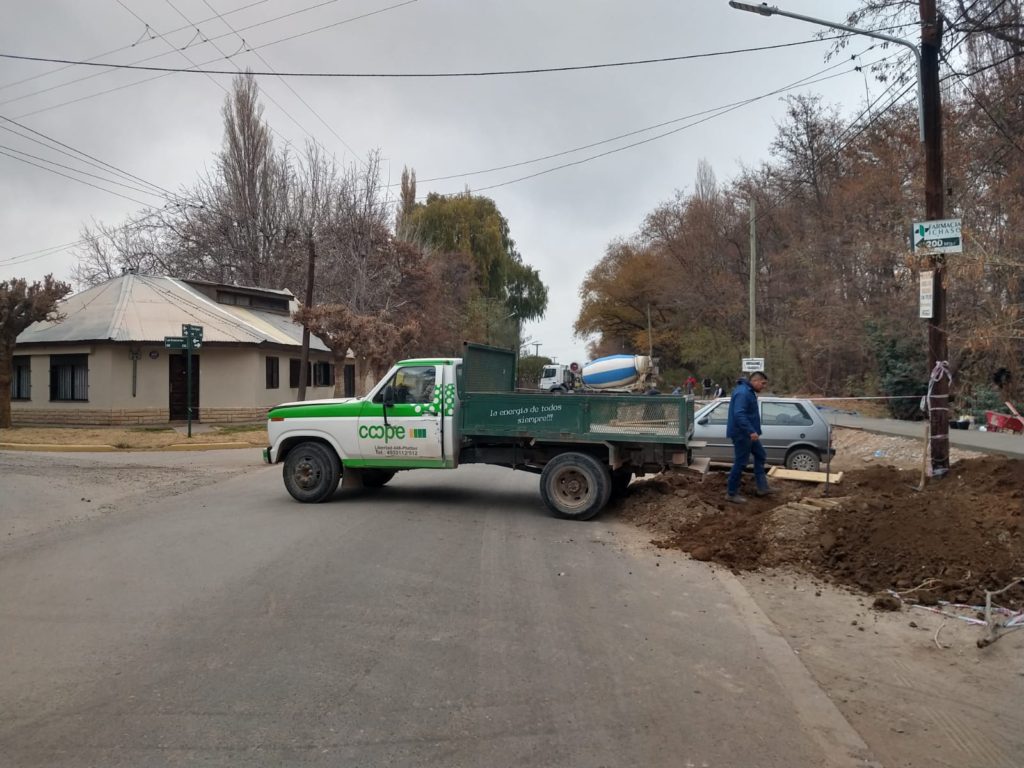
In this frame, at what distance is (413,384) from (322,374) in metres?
25.1

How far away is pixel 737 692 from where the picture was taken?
4.30m

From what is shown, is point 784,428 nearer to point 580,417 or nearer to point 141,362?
point 580,417

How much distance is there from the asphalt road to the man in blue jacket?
1.59 meters

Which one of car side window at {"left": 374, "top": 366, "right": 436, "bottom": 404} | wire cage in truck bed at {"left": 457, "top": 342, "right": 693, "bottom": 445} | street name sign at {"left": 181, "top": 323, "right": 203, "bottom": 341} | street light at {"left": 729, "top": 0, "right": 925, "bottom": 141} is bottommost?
wire cage in truck bed at {"left": 457, "top": 342, "right": 693, "bottom": 445}

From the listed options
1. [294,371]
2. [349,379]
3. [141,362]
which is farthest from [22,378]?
[349,379]

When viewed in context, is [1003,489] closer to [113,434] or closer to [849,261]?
[113,434]

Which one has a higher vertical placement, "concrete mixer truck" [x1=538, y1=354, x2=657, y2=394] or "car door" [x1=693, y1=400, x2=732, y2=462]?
"concrete mixer truck" [x1=538, y1=354, x2=657, y2=394]

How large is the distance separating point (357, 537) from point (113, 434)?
16.8 metres

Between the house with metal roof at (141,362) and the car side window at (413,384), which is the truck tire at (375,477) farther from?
the house with metal roof at (141,362)

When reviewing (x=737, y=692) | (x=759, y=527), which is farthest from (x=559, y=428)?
(x=737, y=692)

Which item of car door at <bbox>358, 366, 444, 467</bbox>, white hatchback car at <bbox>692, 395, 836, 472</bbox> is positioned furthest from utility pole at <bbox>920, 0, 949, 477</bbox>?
car door at <bbox>358, 366, 444, 467</bbox>

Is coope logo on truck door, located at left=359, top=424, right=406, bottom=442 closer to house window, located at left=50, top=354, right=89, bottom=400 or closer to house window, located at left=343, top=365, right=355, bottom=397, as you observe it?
house window, located at left=50, top=354, right=89, bottom=400

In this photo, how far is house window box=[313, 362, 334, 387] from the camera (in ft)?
109

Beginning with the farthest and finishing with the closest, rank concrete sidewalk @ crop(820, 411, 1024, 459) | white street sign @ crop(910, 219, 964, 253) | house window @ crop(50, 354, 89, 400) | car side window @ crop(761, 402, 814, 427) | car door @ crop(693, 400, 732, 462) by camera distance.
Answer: house window @ crop(50, 354, 89, 400) < car door @ crop(693, 400, 732, 462) < car side window @ crop(761, 402, 814, 427) < concrete sidewalk @ crop(820, 411, 1024, 459) < white street sign @ crop(910, 219, 964, 253)
